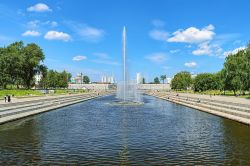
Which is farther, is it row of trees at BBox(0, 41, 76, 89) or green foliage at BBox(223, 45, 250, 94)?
row of trees at BBox(0, 41, 76, 89)

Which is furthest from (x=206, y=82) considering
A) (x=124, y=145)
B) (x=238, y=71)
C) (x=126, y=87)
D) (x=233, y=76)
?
(x=124, y=145)

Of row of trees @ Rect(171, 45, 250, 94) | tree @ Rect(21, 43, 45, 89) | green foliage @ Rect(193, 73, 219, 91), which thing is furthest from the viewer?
green foliage @ Rect(193, 73, 219, 91)

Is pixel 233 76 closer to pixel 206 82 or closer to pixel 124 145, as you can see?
pixel 206 82

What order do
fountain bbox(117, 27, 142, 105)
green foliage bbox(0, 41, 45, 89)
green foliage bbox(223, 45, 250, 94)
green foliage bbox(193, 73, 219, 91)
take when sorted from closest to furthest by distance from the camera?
green foliage bbox(223, 45, 250, 94) → fountain bbox(117, 27, 142, 105) → green foliage bbox(0, 41, 45, 89) → green foliage bbox(193, 73, 219, 91)

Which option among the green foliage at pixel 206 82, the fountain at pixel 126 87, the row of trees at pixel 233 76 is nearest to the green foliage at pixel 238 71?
the row of trees at pixel 233 76

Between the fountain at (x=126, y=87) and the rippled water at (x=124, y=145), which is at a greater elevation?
the fountain at (x=126, y=87)

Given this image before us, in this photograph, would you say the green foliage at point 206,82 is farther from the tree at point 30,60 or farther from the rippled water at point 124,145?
the rippled water at point 124,145

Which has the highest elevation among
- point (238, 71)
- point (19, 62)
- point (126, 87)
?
point (19, 62)

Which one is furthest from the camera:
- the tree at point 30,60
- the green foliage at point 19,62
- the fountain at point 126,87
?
the tree at point 30,60

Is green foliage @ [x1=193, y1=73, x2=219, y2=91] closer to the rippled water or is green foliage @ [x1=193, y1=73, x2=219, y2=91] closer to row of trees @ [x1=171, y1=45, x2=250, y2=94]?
row of trees @ [x1=171, y1=45, x2=250, y2=94]

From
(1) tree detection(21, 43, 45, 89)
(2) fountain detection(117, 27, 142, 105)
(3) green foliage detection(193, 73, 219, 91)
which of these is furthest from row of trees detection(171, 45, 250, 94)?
(1) tree detection(21, 43, 45, 89)

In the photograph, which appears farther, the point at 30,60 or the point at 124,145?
the point at 30,60

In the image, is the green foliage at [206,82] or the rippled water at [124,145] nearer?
the rippled water at [124,145]

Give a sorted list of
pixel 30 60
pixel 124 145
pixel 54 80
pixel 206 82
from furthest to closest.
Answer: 1. pixel 54 80
2. pixel 206 82
3. pixel 30 60
4. pixel 124 145
